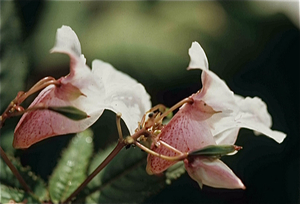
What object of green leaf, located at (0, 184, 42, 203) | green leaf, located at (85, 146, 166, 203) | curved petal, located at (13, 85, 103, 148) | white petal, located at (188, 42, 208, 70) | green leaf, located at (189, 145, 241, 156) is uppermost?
white petal, located at (188, 42, 208, 70)

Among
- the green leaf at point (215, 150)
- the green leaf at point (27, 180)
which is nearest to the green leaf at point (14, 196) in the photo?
the green leaf at point (27, 180)

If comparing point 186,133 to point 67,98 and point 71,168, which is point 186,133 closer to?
point 67,98

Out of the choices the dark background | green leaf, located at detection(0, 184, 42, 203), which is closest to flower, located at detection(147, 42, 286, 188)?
green leaf, located at detection(0, 184, 42, 203)

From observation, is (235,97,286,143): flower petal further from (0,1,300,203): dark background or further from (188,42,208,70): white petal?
(0,1,300,203): dark background

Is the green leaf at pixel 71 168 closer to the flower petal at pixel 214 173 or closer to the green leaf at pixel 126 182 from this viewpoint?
the green leaf at pixel 126 182

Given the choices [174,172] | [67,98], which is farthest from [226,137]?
[67,98]

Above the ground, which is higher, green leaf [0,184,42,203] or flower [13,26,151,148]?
flower [13,26,151,148]
